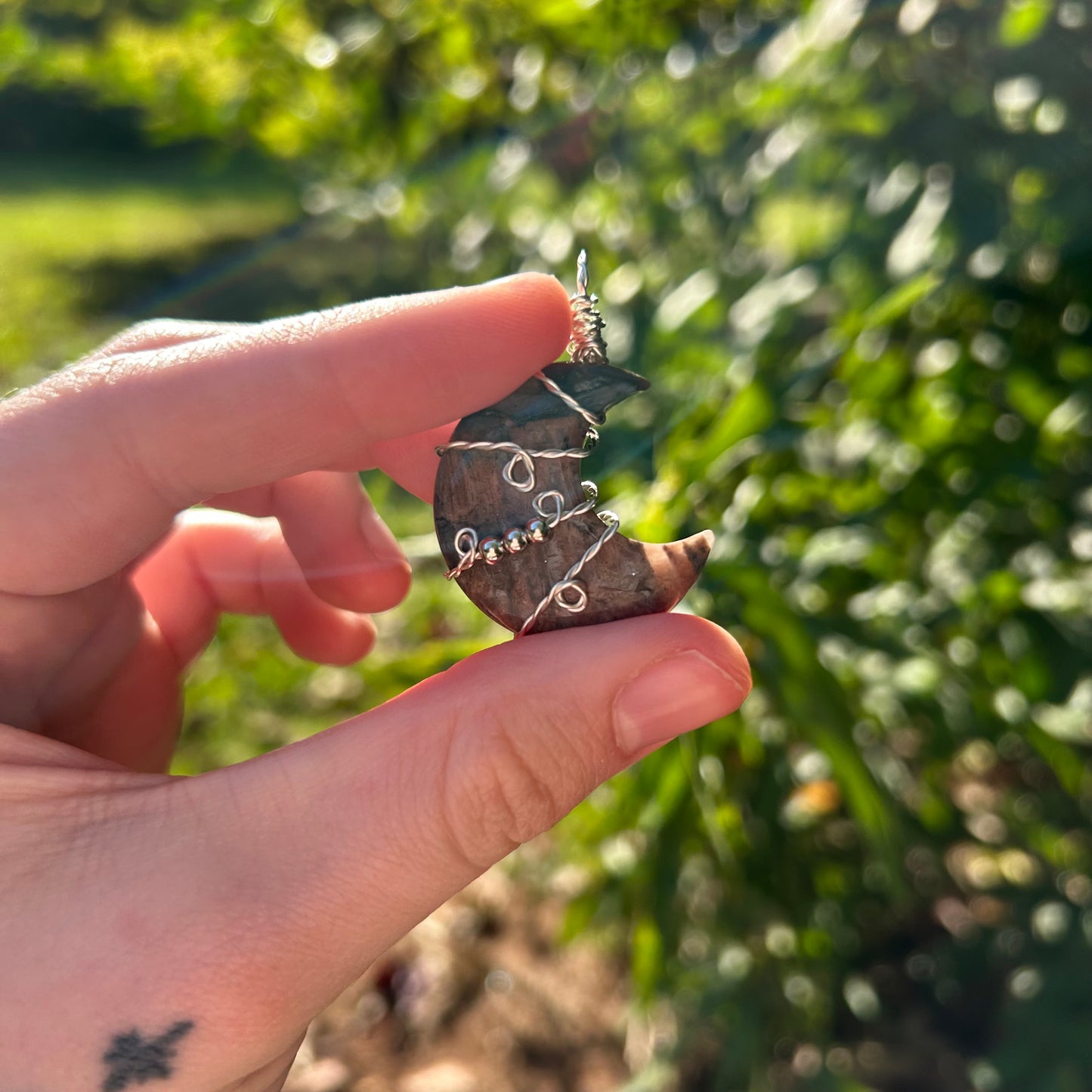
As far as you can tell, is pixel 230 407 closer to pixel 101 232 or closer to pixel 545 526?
pixel 545 526

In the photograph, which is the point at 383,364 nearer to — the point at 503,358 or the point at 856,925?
the point at 503,358

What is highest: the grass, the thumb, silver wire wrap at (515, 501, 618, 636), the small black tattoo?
silver wire wrap at (515, 501, 618, 636)

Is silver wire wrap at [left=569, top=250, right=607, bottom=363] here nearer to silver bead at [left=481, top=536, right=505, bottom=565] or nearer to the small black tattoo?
silver bead at [left=481, top=536, right=505, bottom=565]

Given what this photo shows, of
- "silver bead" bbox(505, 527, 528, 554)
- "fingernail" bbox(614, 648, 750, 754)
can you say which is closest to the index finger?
"silver bead" bbox(505, 527, 528, 554)

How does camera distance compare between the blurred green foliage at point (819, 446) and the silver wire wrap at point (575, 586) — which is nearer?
the silver wire wrap at point (575, 586)

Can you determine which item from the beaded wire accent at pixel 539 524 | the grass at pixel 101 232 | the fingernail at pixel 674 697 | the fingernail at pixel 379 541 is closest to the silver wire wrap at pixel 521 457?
the beaded wire accent at pixel 539 524

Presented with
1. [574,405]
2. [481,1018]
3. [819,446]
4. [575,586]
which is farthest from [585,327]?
[481,1018]

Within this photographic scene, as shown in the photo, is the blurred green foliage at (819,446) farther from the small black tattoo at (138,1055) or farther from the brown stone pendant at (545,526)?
the small black tattoo at (138,1055)
